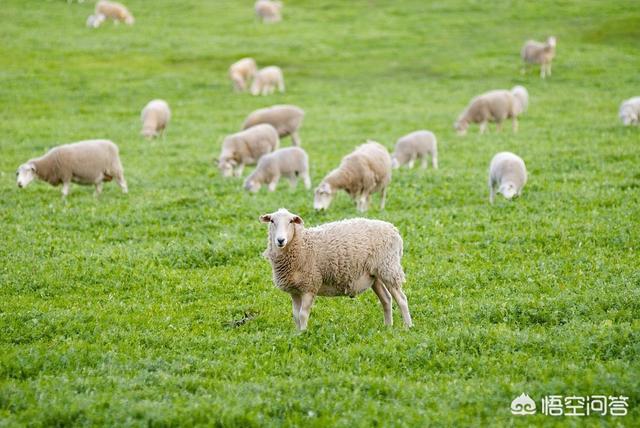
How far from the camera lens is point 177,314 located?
419 inches

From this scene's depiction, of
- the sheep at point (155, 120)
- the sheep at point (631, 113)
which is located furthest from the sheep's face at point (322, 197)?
the sheep at point (631, 113)

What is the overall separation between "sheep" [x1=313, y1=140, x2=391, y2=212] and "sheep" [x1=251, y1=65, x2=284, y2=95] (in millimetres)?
20515

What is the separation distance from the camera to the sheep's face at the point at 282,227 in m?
9.55

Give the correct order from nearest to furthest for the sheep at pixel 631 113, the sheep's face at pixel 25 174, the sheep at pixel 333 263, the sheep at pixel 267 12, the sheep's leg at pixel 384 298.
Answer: the sheep at pixel 333 263 < the sheep's leg at pixel 384 298 < the sheep's face at pixel 25 174 < the sheep at pixel 631 113 < the sheep at pixel 267 12

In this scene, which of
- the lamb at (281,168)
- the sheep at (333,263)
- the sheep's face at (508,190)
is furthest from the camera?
the lamb at (281,168)

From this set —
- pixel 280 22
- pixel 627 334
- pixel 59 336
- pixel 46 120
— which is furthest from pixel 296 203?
pixel 280 22

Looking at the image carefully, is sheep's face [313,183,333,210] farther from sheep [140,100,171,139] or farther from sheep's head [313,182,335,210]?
sheep [140,100,171,139]

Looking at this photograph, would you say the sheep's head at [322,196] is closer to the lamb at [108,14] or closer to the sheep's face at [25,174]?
the sheep's face at [25,174]

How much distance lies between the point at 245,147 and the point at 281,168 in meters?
2.86

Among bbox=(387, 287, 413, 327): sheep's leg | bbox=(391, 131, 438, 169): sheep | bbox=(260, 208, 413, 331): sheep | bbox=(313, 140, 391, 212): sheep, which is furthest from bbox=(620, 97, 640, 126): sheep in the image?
bbox=(387, 287, 413, 327): sheep's leg

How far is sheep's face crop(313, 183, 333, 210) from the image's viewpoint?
16.3 m

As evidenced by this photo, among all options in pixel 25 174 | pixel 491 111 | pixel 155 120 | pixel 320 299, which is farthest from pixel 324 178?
pixel 155 120

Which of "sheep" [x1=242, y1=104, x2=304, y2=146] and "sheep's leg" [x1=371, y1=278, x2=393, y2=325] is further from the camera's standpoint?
"sheep" [x1=242, y1=104, x2=304, y2=146]

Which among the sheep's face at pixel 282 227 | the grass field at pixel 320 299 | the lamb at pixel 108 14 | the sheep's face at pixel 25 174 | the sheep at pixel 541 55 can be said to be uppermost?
the lamb at pixel 108 14
